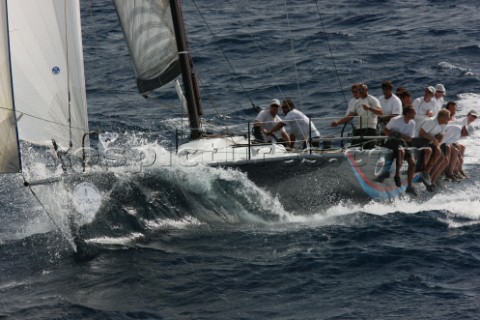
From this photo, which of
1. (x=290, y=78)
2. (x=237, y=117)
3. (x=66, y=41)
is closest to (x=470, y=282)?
(x=66, y=41)

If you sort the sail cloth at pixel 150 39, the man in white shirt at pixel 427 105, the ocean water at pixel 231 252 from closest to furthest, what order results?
the ocean water at pixel 231 252 < the sail cloth at pixel 150 39 < the man in white shirt at pixel 427 105

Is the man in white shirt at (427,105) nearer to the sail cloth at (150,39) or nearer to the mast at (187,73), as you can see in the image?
the mast at (187,73)

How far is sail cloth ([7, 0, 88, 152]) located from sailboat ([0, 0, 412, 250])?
1 cm

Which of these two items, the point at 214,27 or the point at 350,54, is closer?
the point at 350,54

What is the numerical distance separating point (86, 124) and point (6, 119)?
211cm

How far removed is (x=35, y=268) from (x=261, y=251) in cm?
324

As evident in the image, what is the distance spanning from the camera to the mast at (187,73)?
15.5 meters

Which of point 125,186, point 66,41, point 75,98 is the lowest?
point 125,186

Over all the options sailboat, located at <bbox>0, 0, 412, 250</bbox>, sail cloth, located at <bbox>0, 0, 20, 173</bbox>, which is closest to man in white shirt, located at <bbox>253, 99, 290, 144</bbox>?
sailboat, located at <bbox>0, 0, 412, 250</bbox>

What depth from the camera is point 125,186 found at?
47.2 ft

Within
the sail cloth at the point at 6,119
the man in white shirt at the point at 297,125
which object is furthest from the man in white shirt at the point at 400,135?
the sail cloth at the point at 6,119

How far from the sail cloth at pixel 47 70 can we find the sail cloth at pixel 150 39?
5.47 ft

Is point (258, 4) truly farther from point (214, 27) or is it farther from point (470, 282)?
point (470, 282)

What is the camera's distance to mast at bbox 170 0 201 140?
1555 cm
